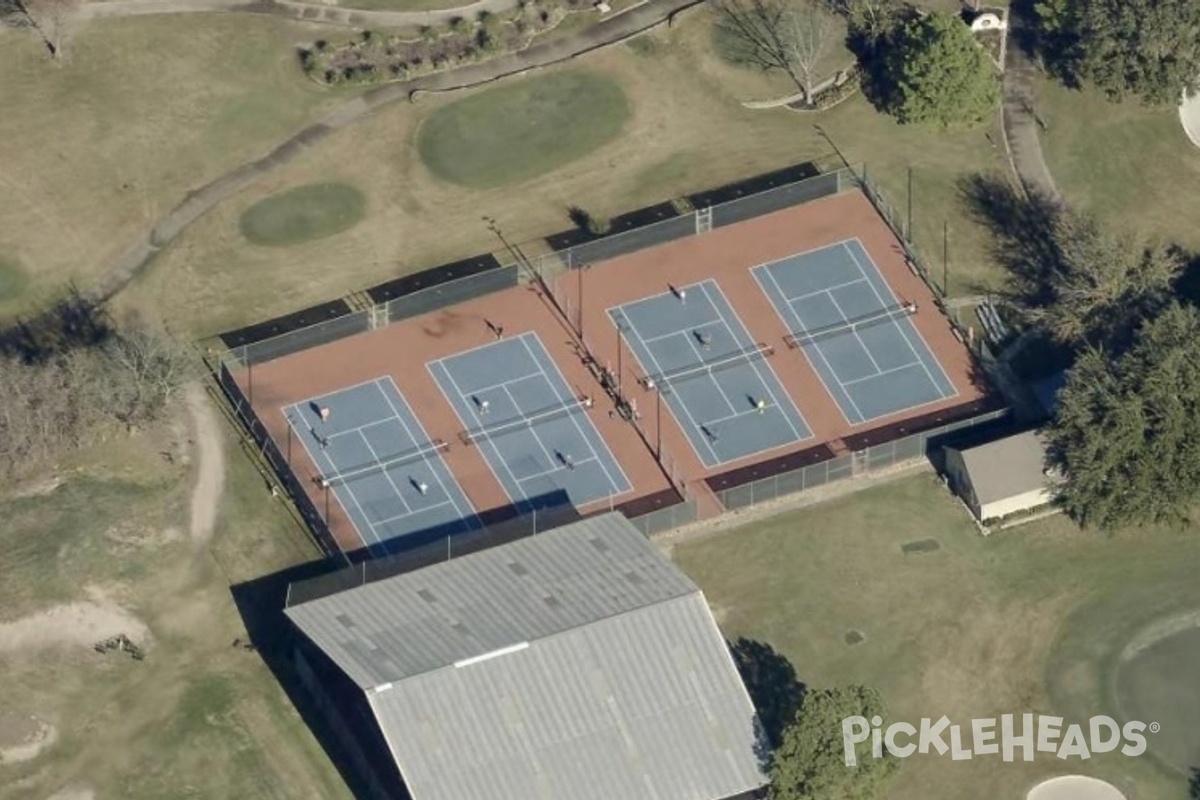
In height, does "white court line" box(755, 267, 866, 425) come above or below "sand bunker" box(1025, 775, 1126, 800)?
above

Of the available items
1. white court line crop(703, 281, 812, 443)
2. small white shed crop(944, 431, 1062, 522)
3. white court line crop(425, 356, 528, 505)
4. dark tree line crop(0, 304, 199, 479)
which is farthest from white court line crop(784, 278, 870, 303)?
dark tree line crop(0, 304, 199, 479)

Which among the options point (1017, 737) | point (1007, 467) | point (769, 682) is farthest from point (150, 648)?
point (1007, 467)

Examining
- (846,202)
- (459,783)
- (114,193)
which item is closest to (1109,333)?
(846,202)

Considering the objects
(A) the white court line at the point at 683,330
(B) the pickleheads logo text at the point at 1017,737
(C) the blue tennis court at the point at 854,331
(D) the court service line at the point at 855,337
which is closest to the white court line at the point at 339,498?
(A) the white court line at the point at 683,330

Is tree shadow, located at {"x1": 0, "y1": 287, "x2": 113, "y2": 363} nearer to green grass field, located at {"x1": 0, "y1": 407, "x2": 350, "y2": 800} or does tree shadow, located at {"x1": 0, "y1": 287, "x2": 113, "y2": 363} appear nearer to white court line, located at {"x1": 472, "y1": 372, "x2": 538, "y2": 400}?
green grass field, located at {"x1": 0, "y1": 407, "x2": 350, "y2": 800}

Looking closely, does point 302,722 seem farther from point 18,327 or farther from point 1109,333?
point 1109,333

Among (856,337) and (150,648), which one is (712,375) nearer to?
(856,337)

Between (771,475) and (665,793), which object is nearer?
(665,793)

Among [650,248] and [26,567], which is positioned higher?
[650,248]
